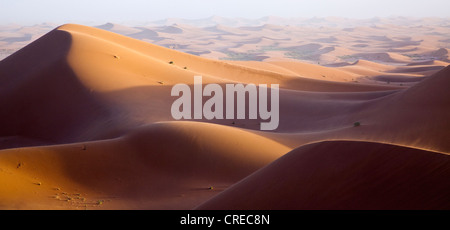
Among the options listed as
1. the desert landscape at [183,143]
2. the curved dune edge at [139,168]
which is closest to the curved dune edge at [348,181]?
the desert landscape at [183,143]

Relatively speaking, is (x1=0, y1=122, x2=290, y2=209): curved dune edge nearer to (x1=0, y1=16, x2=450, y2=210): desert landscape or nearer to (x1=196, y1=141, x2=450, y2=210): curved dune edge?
(x1=0, y1=16, x2=450, y2=210): desert landscape

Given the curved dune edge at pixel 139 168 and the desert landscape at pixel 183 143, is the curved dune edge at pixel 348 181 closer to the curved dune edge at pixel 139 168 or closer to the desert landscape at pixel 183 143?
the desert landscape at pixel 183 143

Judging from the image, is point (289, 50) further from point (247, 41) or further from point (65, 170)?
point (65, 170)

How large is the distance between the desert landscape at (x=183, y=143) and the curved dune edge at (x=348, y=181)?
0.01 metres

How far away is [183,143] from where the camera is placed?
27.8ft

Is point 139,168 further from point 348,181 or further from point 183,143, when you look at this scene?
point 348,181

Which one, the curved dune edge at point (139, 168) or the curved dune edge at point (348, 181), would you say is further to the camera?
the curved dune edge at point (139, 168)

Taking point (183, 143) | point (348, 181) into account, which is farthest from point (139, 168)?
point (348, 181)

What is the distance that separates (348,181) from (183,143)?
4851mm

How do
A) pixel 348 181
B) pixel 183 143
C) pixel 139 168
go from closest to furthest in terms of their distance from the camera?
pixel 348 181
pixel 139 168
pixel 183 143

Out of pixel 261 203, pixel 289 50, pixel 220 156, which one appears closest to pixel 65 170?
pixel 220 156

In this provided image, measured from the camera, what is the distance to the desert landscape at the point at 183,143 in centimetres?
417

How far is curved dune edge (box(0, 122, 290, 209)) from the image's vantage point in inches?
258

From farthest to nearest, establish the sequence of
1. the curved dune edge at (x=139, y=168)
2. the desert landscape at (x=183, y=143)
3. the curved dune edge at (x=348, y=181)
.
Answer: the curved dune edge at (x=139, y=168), the desert landscape at (x=183, y=143), the curved dune edge at (x=348, y=181)
